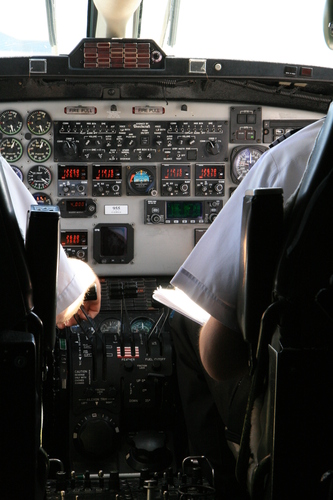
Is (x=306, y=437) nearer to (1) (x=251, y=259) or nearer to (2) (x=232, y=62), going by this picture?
(1) (x=251, y=259)

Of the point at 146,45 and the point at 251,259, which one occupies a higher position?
the point at 146,45

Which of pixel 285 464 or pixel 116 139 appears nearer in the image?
pixel 285 464

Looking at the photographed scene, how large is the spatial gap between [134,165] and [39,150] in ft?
1.69

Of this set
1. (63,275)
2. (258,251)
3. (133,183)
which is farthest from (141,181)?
(258,251)

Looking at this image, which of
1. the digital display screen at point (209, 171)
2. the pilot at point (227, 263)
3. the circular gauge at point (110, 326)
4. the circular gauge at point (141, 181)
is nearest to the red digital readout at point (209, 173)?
the digital display screen at point (209, 171)

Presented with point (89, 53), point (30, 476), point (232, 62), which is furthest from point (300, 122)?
point (30, 476)

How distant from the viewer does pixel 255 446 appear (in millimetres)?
1442

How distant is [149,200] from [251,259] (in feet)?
7.48

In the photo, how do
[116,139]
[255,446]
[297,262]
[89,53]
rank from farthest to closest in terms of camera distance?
[116,139] < [89,53] < [255,446] < [297,262]

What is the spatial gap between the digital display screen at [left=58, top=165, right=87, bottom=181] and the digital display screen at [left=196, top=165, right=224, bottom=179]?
0.62 m

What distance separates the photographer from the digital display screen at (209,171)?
3506mm

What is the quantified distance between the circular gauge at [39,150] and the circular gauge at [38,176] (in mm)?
44

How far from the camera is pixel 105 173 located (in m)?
3.44

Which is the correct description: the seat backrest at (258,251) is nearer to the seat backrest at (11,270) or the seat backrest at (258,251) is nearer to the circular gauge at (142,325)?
Answer: the seat backrest at (11,270)
